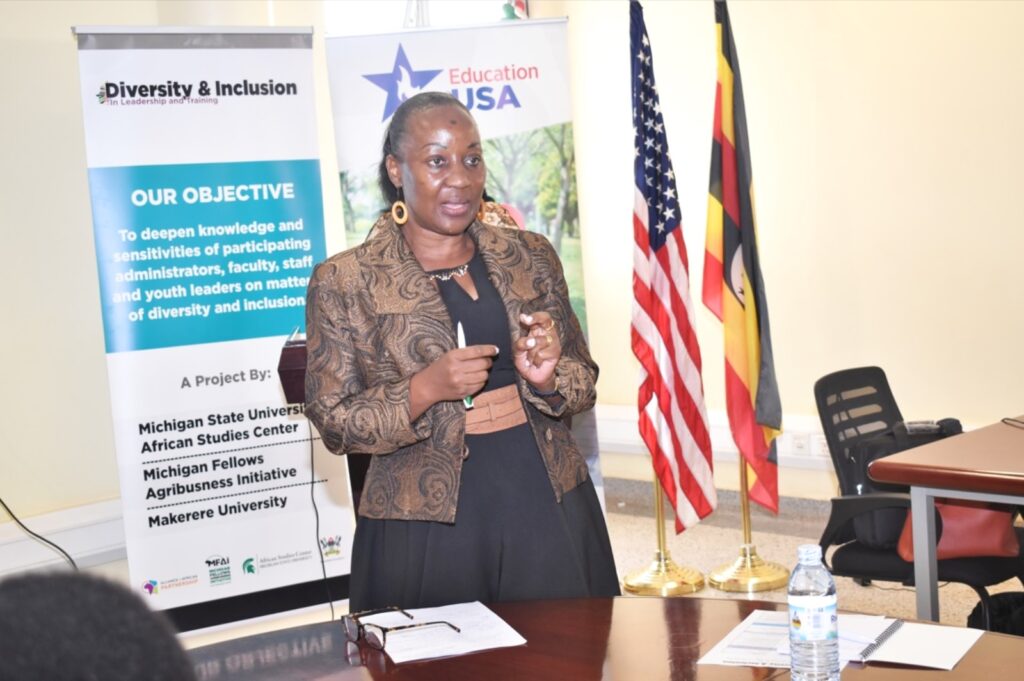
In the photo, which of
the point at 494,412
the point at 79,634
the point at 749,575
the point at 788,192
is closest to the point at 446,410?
the point at 494,412

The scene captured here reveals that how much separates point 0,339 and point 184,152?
1.00 metres

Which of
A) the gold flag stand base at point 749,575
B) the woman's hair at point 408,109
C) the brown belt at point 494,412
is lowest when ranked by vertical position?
the gold flag stand base at point 749,575

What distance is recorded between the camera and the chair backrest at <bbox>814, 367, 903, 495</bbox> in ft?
11.6

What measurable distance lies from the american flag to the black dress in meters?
2.43

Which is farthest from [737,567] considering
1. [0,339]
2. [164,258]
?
[0,339]

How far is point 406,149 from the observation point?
2.55 m

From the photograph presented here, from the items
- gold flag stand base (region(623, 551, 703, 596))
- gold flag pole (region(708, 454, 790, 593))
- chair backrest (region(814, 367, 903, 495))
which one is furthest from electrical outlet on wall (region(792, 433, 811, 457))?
chair backrest (region(814, 367, 903, 495))

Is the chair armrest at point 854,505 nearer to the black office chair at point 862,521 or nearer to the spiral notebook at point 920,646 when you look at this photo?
the black office chair at point 862,521

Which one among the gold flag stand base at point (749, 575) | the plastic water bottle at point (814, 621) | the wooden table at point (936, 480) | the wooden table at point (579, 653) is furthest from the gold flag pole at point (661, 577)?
the plastic water bottle at point (814, 621)

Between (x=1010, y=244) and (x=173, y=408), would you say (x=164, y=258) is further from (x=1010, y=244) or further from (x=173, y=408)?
(x=1010, y=244)

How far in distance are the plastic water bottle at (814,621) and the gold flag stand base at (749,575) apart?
355 cm

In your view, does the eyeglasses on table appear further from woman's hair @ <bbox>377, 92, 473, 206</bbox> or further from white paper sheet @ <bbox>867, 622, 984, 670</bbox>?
woman's hair @ <bbox>377, 92, 473, 206</bbox>

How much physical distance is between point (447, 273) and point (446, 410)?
33 centimetres

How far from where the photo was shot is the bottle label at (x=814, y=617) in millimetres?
1609
